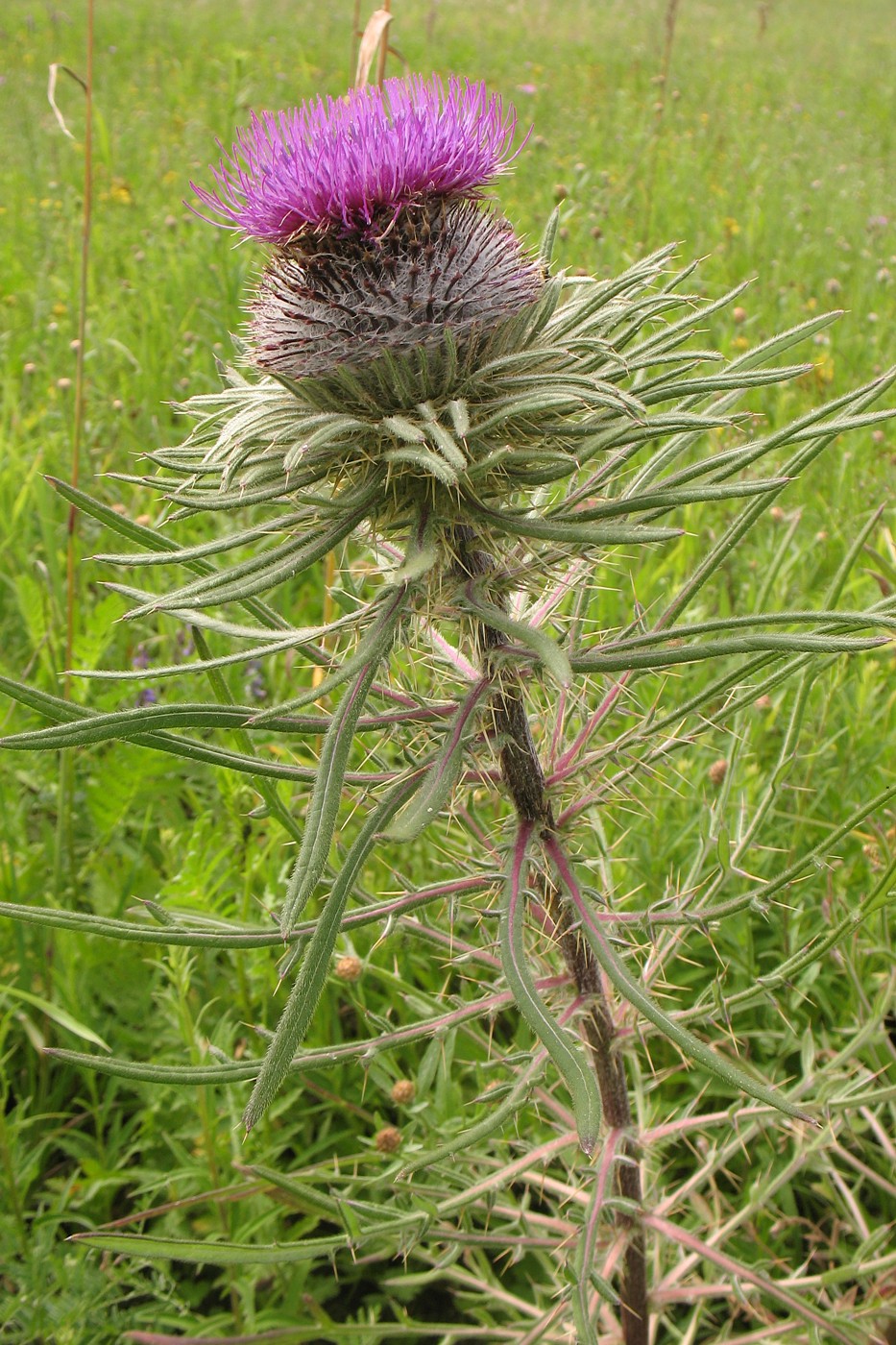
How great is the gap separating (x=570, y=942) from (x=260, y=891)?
104cm

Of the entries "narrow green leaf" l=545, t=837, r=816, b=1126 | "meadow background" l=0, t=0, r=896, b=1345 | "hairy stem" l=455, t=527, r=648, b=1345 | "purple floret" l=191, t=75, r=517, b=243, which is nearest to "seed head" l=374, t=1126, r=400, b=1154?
"meadow background" l=0, t=0, r=896, b=1345

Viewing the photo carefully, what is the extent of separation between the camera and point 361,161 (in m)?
1.20

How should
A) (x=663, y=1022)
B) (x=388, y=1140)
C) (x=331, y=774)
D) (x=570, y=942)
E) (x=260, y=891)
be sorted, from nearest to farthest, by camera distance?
(x=331, y=774), (x=663, y=1022), (x=570, y=942), (x=388, y=1140), (x=260, y=891)

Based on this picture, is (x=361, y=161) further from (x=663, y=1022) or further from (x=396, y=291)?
(x=663, y=1022)

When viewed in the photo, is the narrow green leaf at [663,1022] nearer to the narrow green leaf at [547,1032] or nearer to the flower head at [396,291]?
the narrow green leaf at [547,1032]

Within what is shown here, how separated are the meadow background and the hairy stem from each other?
13 centimetres

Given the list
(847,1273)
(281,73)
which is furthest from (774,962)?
(281,73)

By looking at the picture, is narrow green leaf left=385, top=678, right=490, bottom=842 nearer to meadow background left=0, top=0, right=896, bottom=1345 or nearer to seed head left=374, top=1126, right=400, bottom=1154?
meadow background left=0, top=0, right=896, bottom=1345

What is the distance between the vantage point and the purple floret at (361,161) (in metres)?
1.21

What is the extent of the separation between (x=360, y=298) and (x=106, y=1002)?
177 centimetres

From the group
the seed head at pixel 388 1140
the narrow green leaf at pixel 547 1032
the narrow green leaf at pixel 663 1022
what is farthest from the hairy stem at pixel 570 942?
the seed head at pixel 388 1140

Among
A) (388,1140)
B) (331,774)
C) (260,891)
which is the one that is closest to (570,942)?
(388,1140)

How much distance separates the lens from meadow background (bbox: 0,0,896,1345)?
72.5 inches

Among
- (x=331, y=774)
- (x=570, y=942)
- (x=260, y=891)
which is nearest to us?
(x=331, y=774)
